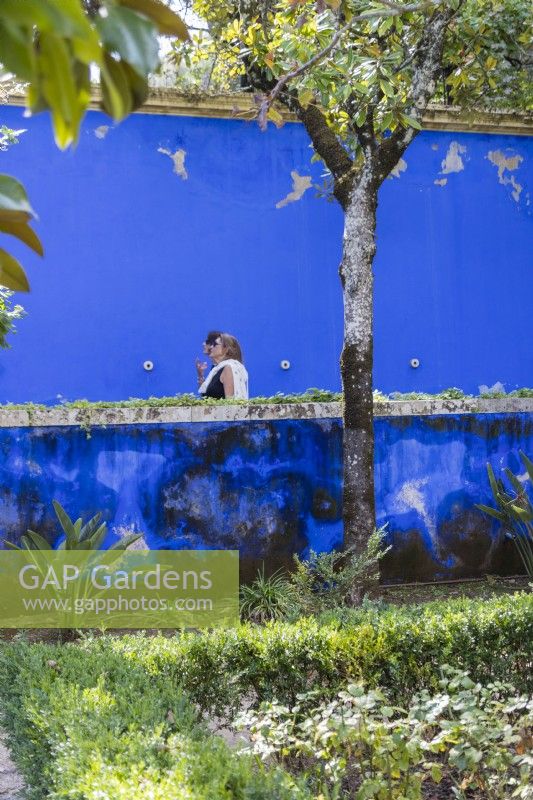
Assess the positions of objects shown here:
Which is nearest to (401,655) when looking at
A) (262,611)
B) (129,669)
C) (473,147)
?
(129,669)

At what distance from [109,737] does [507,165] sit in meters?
9.26

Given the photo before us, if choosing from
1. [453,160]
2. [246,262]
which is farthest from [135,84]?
[453,160]

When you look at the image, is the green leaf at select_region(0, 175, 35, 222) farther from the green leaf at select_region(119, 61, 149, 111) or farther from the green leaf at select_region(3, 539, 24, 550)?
the green leaf at select_region(3, 539, 24, 550)

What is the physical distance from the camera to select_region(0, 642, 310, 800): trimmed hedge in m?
2.56

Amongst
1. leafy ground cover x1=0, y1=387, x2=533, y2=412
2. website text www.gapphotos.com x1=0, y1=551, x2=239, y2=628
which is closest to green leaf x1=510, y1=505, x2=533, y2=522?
leafy ground cover x1=0, y1=387, x2=533, y2=412

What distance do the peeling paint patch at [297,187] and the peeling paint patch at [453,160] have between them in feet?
5.11

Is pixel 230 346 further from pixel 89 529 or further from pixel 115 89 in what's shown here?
pixel 115 89

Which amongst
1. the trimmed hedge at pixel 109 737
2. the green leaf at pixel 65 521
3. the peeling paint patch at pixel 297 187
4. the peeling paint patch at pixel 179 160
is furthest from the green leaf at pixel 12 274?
the peeling paint patch at pixel 297 187

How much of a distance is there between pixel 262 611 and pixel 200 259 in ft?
14.6

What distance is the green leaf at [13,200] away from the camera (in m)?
1.25

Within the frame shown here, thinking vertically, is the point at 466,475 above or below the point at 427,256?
below

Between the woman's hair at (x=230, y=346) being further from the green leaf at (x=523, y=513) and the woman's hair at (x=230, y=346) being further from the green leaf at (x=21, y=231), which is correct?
the green leaf at (x=21, y=231)

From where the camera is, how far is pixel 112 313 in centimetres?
962

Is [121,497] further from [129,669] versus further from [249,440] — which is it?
[129,669]
